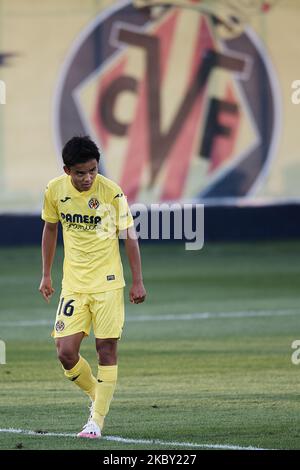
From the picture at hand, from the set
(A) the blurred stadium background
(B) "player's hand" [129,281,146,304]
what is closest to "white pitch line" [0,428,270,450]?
(B) "player's hand" [129,281,146,304]

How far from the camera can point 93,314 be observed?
887 cm

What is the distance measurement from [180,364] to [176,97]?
12163 mm

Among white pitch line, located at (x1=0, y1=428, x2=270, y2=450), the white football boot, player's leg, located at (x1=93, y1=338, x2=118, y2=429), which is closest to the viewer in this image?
white pitch line, located at (x1=0, y1=428, x2=270, y2=450)

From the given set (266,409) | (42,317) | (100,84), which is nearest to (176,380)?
(266,409)

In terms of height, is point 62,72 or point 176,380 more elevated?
point 62,72

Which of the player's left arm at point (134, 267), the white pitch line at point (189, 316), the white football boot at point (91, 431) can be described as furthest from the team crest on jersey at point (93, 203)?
the white pitch line at point (189, 316)

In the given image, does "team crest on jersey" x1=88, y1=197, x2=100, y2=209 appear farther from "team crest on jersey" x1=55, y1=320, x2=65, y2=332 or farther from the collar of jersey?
"team crest on jersey" x1=55, y1=320, x2=65, y2=332

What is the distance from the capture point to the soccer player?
8.76 metres

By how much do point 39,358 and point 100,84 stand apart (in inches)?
453

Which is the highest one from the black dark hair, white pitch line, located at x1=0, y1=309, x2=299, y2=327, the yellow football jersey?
the black dark hair

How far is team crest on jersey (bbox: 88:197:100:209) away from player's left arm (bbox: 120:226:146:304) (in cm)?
26

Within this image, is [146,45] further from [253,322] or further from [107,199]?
[107,199]
